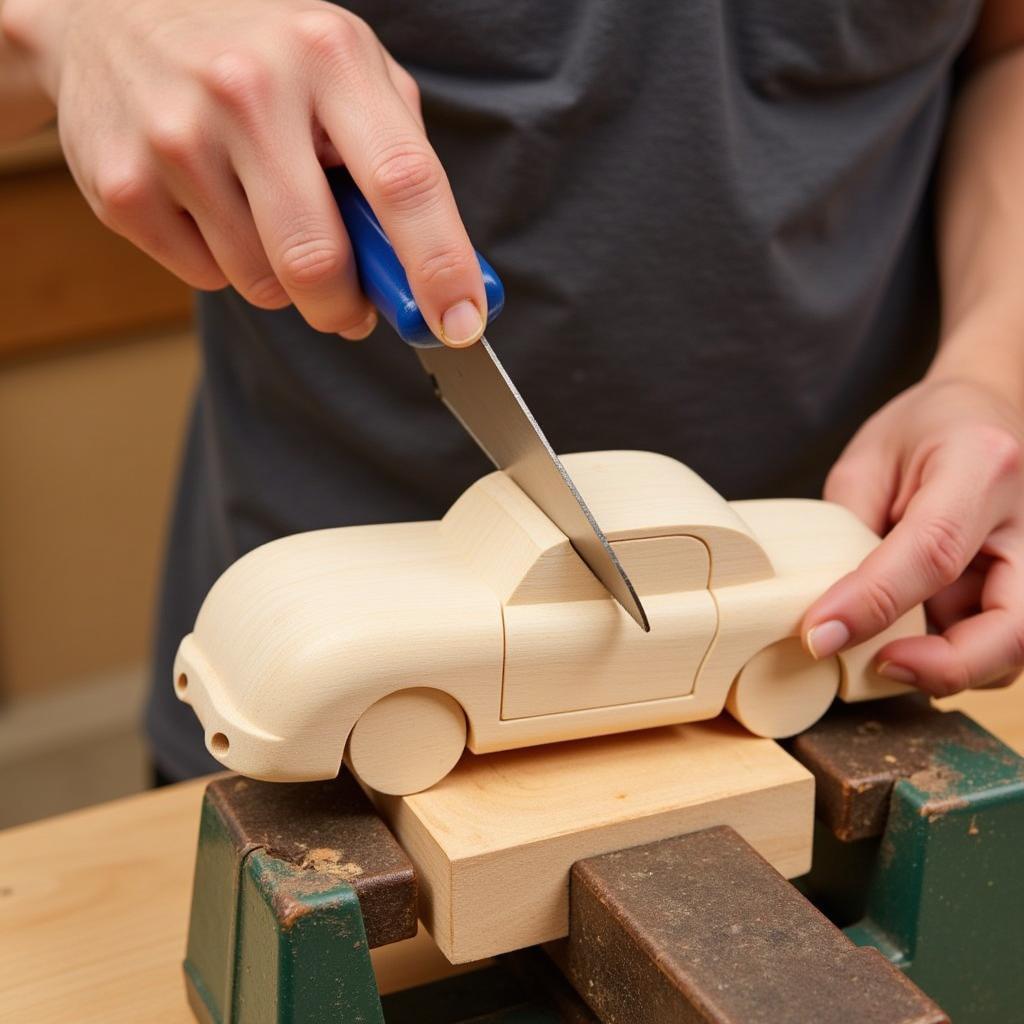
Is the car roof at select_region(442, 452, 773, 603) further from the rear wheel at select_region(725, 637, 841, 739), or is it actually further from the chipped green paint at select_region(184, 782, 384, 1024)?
the chipped green paint at select_region(184, 782, 384, 1024)

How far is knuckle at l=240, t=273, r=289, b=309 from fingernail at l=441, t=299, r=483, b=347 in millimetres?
152

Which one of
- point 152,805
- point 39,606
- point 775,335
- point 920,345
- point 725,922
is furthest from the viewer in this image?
point 39,606

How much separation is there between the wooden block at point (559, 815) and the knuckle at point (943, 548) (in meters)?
0.17

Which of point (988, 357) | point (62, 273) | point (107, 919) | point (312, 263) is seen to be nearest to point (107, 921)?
point (107, 919)

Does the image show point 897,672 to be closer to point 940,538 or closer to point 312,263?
point 940,538

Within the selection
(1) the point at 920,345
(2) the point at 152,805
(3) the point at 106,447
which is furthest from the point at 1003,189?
(3) the point at 106,447

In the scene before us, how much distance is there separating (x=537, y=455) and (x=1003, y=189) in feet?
2.38

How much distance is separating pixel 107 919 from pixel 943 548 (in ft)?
2.21

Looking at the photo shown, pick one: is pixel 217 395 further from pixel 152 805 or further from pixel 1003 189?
pixel 1003 189

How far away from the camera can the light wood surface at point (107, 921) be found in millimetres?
910

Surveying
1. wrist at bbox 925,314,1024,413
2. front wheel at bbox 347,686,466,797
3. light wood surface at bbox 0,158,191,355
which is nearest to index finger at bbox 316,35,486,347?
front wheel at bbox 347,686,466,797

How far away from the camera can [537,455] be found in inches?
32.4

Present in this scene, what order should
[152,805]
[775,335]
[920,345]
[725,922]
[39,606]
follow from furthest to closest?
[39,606], [920,345], [775,335], [152,805], [725,922]

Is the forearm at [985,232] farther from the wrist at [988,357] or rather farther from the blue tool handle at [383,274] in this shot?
the blue tool handle at [383,274]
